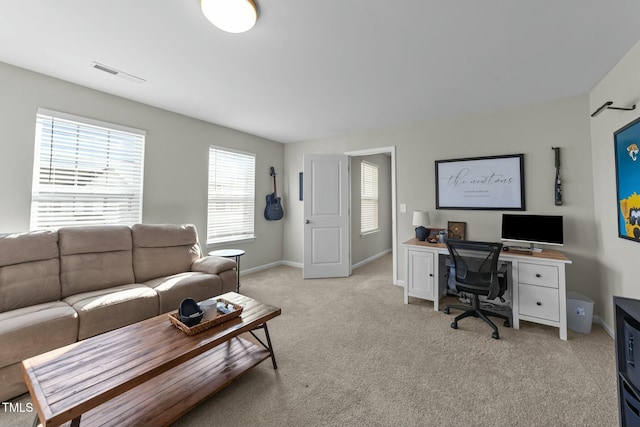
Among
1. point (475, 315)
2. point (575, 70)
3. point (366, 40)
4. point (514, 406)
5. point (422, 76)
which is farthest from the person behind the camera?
point (475, 315)

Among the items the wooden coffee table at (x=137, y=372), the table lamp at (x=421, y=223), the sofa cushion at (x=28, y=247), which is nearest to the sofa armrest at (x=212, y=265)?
the wooden coffee table at (x=137, y=372)

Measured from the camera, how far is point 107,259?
2.54 metres

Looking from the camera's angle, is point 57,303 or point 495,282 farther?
point 495,282

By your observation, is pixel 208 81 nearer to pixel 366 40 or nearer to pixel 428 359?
pixel 366 40

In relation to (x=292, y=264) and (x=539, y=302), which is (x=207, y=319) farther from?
(x=292, y=264)

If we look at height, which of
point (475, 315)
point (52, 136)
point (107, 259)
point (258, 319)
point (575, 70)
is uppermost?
point (575, 70)

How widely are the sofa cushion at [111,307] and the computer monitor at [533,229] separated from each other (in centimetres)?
375

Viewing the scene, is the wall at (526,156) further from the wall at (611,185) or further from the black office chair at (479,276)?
the black office chair at (479,276)

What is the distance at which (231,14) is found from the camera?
161 centimetres

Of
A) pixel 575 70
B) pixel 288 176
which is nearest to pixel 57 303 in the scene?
pixel 288 176

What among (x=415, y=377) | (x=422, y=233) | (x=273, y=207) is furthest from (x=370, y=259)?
(x=415, y=377)

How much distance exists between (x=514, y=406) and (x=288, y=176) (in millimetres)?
4456

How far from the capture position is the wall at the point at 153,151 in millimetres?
2361

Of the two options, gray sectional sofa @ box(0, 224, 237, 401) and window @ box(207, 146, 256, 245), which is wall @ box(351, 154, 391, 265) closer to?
window @ box(207, 146, 256, 245)
